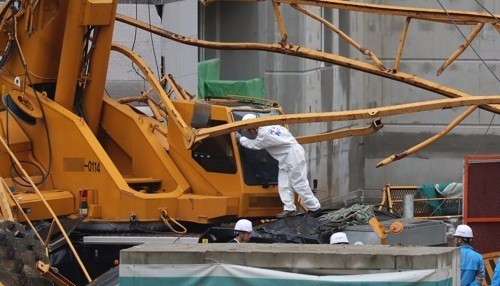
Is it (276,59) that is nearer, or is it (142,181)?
(142,181)

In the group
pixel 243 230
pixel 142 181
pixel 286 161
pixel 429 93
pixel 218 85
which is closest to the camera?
pixel 243 230

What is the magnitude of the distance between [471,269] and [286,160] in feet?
8.53

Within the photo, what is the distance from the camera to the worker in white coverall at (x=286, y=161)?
14.7 m

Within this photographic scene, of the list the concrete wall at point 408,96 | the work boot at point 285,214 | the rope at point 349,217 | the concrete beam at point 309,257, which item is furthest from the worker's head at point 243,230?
the concrete wall at point 408,96

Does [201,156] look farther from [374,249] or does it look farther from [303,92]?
[303,92]

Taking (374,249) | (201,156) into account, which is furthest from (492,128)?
(374,249)

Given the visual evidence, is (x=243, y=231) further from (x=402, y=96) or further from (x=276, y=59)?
(x=402, y=96)

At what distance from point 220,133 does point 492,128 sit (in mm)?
16415

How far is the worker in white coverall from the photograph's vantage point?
14.7 meters

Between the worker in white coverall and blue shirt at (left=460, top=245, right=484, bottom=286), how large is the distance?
2130mm

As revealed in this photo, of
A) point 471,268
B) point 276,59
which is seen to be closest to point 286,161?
point 471,268

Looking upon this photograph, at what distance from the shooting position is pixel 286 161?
1480 centimetres

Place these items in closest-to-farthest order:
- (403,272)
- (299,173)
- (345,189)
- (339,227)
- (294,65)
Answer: (403,272), (339,227), (299,173), (294,65), (345,189)

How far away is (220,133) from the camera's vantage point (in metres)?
14.0
